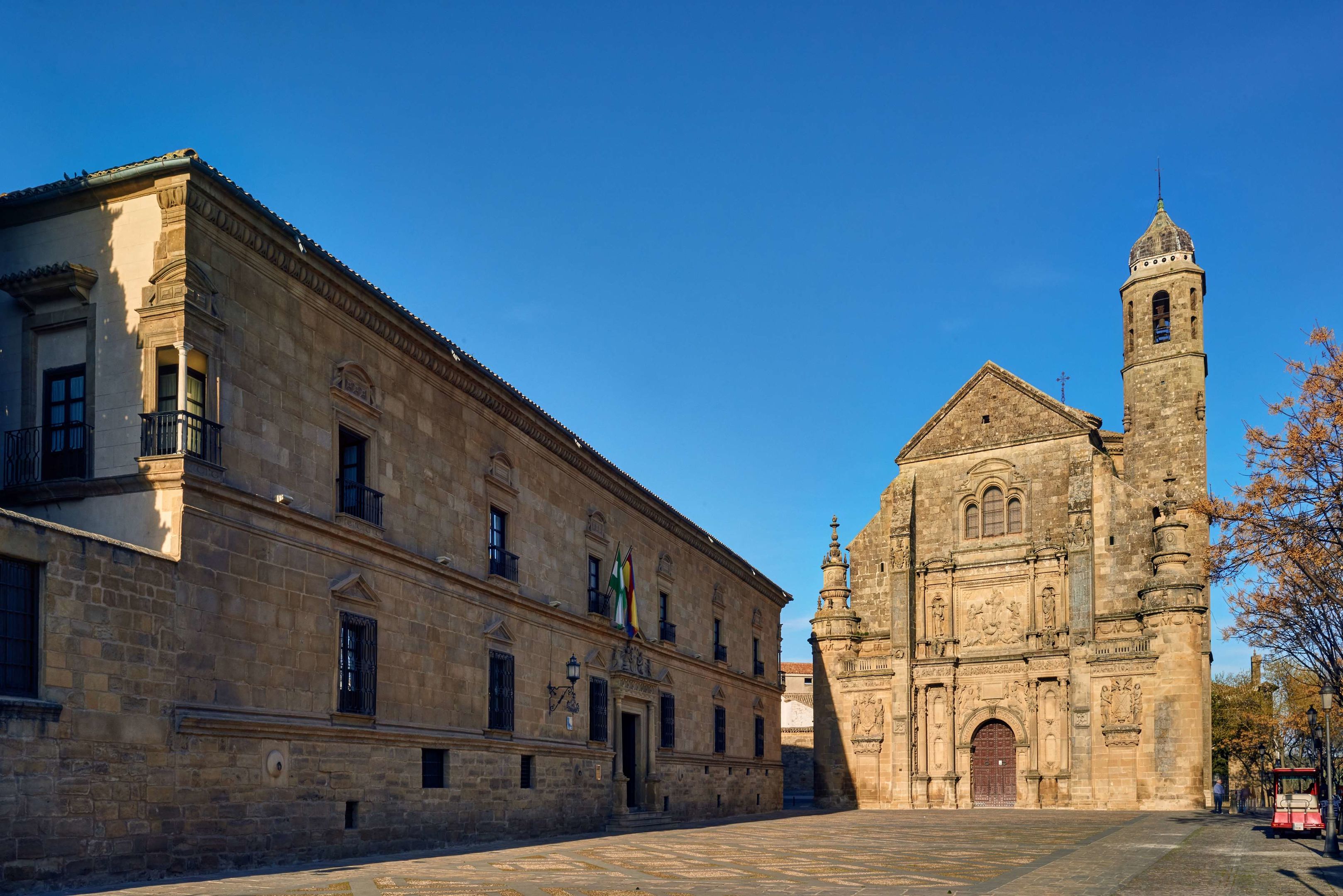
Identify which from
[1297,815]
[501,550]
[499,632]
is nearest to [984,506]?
[1297,815]

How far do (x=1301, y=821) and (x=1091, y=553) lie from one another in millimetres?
15643

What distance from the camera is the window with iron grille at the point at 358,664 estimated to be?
17328 mm

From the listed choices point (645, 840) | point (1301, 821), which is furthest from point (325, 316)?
point (1301, 821)

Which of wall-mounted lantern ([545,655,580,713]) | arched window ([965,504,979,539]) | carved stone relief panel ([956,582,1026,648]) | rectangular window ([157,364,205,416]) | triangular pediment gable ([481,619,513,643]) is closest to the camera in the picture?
rectangular window ([157,364,205,416])

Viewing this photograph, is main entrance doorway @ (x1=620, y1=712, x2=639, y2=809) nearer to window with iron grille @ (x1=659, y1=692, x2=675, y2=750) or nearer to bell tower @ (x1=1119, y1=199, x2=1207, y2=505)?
window with iron grille @ (x1=659, y1=692, x2=675, y2=750)

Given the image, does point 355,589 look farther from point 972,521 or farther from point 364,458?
point 972,521

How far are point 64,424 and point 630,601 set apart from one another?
653 inches

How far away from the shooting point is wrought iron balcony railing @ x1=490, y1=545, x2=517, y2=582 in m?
22.5

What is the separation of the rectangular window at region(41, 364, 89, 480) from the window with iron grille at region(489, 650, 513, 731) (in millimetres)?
9303

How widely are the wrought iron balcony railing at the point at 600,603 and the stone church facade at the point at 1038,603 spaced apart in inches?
716

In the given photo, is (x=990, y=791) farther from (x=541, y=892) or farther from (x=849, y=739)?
(x=541, y=892)

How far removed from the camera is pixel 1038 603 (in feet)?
134

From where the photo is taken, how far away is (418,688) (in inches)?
754

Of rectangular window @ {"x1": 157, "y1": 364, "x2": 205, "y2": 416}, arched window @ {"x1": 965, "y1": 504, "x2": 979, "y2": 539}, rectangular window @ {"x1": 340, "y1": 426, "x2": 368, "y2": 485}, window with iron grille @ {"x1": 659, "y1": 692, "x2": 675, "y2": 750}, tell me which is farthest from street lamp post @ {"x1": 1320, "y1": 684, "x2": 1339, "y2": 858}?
arched window @ {"x1": 965, "y1": 504, "x2": 979, "y2": 539}
